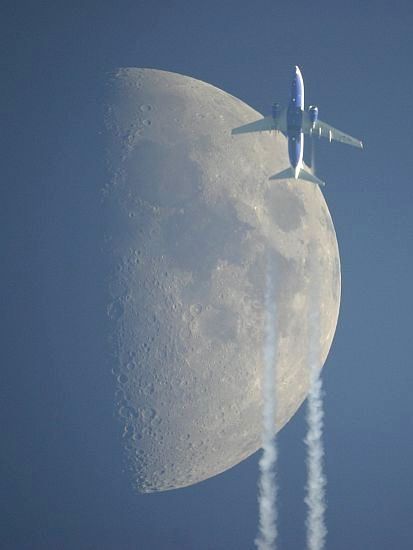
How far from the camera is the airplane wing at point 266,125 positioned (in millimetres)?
36438

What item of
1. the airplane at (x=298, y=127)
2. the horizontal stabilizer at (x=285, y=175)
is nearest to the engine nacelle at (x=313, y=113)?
the airplane at (x=298, y=127)

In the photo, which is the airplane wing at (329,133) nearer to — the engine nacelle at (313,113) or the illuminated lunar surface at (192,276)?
the engine nacelle at (313,113)

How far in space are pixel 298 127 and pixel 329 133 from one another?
2.54 meters

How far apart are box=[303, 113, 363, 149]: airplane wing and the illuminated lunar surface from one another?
18.7ft

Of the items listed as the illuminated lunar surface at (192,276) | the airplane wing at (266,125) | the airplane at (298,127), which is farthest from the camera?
the airplane at (298,127)

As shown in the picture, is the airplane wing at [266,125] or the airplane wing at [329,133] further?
the airplane wing at [329,133]

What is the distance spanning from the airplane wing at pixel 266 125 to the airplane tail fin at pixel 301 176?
3141 millimetres

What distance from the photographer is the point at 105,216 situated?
3108cm

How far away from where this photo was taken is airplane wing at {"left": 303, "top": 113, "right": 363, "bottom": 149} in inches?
1620

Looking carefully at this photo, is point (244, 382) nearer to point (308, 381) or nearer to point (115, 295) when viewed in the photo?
point (308, 381)

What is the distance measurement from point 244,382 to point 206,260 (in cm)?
745

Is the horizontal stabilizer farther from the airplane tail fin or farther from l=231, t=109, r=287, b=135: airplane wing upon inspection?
l=231, t=109, r=287, b=135: airplane wing

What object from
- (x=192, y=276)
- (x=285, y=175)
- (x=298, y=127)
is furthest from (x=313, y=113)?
(x=192, y=276)

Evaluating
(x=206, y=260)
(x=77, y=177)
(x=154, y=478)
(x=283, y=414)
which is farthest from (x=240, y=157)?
(x=154, y=478)
